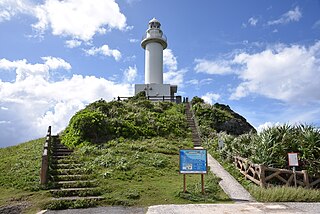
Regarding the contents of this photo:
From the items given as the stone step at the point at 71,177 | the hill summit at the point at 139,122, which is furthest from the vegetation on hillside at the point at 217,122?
the stone step at the point at 71,177

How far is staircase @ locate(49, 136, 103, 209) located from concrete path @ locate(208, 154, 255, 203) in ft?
14.8

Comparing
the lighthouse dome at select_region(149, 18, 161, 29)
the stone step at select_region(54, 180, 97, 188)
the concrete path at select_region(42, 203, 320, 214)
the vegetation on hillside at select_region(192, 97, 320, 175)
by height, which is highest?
the lighthouse dome at select_region(149, 18, 161, 29)

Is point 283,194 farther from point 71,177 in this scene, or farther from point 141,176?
point 71,177

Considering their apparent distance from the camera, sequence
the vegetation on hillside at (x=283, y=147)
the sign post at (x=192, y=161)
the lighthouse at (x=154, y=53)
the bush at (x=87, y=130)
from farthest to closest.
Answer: the lighthouse at (x=154, y=53), the bush at (x=87, y=130), the vegetation on hillside at (x=283, y=147), the sign post at (x=192, y=161)

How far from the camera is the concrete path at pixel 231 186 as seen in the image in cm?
964

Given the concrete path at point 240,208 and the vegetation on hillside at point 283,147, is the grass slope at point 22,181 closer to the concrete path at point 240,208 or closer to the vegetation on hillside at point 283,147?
the concrete path at point 240,208

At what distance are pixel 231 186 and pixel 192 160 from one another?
1986 mm

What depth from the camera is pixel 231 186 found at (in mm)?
10961

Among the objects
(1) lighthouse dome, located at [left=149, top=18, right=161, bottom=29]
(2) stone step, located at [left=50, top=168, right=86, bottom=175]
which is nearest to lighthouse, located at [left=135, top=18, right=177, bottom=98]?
(1) lighthouse dome, located at [left=149, top=18, right=161, bottom=29]

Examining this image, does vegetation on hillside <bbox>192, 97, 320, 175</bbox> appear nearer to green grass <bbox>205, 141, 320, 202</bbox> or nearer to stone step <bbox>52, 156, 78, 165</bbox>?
green grass <bbox>205, 141, 320, 202</bbox>

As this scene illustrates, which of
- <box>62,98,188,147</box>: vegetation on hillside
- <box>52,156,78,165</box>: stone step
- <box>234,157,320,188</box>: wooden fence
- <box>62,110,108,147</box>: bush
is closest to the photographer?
<box>234,157,320,188</box>: wooden fence

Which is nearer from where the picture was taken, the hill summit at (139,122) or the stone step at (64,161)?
the stone step at (64,161)

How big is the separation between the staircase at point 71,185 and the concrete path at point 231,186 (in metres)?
4.50

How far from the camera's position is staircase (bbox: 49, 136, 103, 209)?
29.5ft
